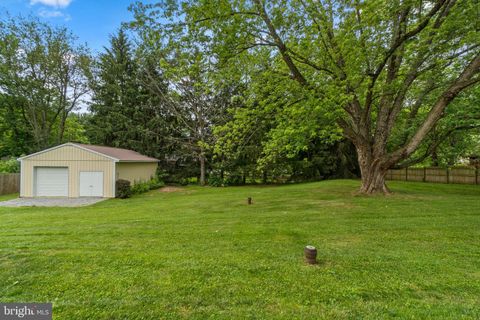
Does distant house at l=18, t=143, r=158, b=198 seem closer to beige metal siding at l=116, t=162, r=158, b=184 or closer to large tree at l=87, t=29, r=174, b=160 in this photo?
beige metal siding at l=116, t=162, r=158, b=184

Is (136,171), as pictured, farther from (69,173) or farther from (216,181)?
(216,181)

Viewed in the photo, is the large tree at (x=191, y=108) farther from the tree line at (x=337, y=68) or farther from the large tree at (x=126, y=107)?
the tree line at (x=337, y=68)

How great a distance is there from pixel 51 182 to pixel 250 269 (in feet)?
49.5

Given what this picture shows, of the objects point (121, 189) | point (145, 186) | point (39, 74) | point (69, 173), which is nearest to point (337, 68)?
point (121, 189)

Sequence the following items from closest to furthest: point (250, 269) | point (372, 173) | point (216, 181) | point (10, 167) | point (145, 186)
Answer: point (250, 269) < point (372, 173) < point (145, 186) < point (10, 167) < point (216, 181)

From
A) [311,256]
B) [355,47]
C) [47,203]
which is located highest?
[355,47]

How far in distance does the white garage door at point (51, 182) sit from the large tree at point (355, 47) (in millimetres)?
11526

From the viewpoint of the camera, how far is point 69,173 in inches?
535

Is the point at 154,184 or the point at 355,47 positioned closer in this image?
the point at 355,47

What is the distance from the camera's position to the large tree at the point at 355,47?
666 cm

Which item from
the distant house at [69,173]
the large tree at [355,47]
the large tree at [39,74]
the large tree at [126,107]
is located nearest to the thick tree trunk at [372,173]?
the large tree at [355,47]

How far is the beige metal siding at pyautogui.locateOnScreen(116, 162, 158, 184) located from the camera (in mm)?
14320

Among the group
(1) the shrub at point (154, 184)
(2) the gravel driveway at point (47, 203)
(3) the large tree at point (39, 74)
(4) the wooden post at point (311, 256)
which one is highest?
(3) the large tree at point (39, 74)

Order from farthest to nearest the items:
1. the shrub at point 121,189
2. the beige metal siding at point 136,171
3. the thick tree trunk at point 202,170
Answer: the thick tree trunk at point 202,170 → the beige metal siding at point 136,171 → the shrub at point 121,189
